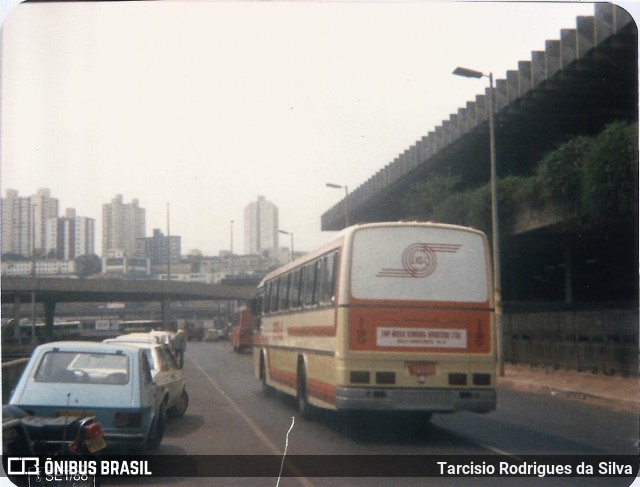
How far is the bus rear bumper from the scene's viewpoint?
1115 centimetres

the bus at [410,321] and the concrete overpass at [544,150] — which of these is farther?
the bus at [410,321]

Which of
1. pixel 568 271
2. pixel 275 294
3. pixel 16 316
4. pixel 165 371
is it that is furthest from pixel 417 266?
pixel 568 271

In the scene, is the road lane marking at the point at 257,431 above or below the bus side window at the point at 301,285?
below

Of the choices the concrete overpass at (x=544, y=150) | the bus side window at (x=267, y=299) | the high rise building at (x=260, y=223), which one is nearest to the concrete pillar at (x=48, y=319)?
the high rise building at (x=260, y=223)

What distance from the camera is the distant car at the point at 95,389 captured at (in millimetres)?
8602

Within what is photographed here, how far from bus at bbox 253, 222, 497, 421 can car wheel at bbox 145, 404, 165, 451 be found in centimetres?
236

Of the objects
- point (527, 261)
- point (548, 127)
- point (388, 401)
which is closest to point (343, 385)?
point (388, 401)

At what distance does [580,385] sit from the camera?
65.1 ft

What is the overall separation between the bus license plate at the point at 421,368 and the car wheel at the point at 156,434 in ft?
10.8

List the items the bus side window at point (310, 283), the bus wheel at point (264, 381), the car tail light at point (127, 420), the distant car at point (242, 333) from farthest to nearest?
the distant car at point (242, 333) → the bus wheel at point (264, 381) → the bus side window at point (310, 283) → the car tail light at point (127, 420)

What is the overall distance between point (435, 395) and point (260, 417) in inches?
151

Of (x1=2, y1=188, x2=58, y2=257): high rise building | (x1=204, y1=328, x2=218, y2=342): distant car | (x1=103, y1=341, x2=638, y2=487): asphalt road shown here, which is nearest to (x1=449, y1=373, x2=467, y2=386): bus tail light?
(x1=103, y1=341, x2=638, y2=487): asphalt road

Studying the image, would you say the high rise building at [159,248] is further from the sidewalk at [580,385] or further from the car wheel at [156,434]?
the sidewalk at [580,385]

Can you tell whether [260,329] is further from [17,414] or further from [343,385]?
[17,414]
